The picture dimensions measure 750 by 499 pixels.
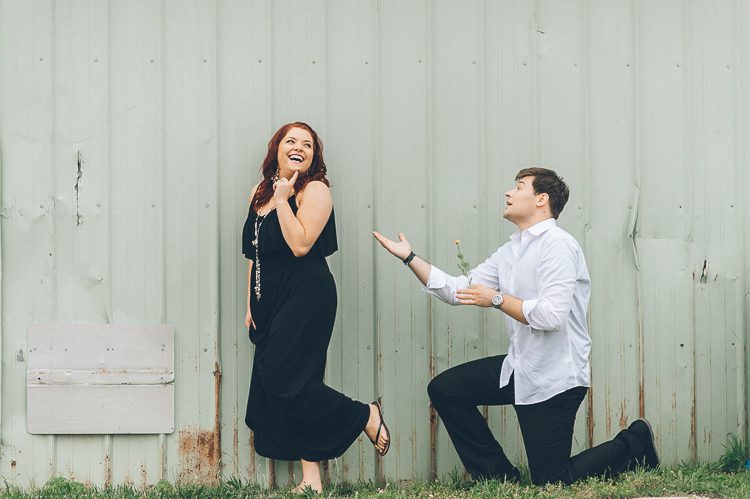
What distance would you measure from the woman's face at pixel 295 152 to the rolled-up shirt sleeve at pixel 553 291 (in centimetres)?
122

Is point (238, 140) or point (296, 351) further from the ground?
point (238, 140)

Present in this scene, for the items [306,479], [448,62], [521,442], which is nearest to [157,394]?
[306,479]

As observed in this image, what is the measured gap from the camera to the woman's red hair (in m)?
4.88

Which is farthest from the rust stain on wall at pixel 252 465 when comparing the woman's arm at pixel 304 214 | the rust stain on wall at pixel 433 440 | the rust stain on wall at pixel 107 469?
the woman's arm at pixel 304 214

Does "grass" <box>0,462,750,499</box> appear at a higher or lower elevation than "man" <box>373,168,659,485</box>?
lower

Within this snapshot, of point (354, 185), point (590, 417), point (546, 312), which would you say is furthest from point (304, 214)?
point (590, 417)

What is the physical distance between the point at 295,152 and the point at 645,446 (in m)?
2.18

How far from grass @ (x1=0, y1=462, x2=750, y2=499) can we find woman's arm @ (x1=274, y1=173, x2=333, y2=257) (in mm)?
1174

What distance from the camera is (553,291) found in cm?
450

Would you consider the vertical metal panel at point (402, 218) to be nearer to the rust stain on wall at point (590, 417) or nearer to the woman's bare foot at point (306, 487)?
the woman's bare foot at point (306, 487)

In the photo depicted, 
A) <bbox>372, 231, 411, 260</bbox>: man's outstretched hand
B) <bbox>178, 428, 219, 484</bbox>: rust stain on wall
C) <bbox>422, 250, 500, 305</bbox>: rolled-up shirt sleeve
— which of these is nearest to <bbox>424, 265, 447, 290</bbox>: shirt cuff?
<bbox>422, 250, 500, 305</bbox>: rolled-up shirt sleeve

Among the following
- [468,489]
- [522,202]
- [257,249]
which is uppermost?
[522,202]

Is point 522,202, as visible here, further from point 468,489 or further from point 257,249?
point 468,489

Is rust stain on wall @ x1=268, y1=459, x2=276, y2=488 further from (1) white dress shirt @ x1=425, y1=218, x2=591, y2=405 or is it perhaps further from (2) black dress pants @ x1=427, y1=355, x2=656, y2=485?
(1) white dress shirt @ x1=425, y1=218, x2=591, y2=405
